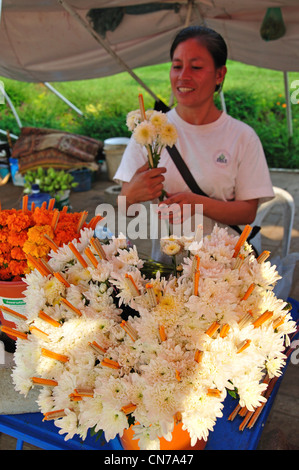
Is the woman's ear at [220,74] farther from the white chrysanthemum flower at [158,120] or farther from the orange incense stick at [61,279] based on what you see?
the orange incense stick at [61,279]

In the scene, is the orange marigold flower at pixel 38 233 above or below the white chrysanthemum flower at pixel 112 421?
above

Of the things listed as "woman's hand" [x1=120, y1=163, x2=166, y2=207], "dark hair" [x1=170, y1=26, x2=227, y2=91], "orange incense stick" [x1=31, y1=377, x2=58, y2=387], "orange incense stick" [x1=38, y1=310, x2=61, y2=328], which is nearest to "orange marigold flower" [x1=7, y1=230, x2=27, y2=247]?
"orange incense stick" [x1=38, y1=310, x2=61, y2=328]

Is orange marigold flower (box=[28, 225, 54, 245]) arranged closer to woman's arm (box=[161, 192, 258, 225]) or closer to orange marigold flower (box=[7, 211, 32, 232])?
orange marigold flower (box=[7, 211, 32, 232])

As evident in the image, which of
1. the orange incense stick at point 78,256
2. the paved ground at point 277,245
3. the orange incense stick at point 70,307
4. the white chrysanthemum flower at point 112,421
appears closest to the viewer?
the white chrysanthemum flower at point 112,421

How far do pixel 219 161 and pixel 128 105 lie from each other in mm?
10123

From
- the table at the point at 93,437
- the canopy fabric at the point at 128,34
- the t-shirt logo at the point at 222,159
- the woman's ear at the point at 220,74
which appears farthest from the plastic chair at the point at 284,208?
the table at the point at 93,437

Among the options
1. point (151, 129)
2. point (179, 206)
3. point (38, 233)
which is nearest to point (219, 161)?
point (179, 206)

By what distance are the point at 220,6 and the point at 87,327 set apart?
11.4ft

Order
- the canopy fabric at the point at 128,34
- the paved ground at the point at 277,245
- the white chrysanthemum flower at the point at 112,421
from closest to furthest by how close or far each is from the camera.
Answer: the white chrysanthemum flower at the point at 112,421
the paved ground at the point at 277,245
the canopy fabric at the point at 128,34

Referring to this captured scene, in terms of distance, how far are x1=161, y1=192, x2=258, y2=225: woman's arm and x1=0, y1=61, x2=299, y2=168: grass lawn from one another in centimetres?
543

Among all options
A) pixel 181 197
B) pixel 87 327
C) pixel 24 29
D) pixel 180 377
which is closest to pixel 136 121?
pixel 181 197

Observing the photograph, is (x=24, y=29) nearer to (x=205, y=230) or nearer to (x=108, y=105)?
(x=205, y=230)

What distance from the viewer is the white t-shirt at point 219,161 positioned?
1.81 meters

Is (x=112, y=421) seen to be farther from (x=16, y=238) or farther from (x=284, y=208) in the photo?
(x=284, y=208)
